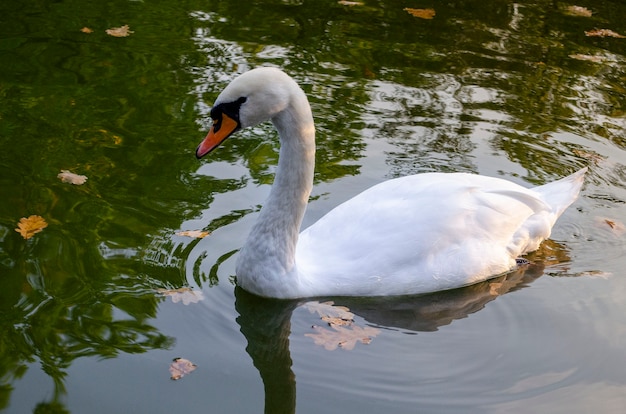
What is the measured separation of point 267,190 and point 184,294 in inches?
64.9

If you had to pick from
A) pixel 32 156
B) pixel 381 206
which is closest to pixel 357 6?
pixel 32 156

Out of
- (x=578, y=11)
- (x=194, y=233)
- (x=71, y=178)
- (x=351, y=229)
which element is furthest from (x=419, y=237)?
(x=578, y=11)

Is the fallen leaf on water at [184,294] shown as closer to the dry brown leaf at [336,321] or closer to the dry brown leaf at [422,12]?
the dry brown leaf at [336,321]

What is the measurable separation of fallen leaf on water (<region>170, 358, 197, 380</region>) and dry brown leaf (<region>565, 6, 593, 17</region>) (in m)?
8.33

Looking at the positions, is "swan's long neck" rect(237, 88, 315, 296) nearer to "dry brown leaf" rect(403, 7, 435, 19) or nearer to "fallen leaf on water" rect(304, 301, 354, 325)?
"fallen leaf on water" rect(304, 301, 354, 325)

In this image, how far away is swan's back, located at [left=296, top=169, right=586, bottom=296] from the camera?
5422mm

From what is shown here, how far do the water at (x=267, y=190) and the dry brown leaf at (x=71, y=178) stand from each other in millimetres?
84

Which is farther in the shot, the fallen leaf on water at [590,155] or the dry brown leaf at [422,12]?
the dry brown leaf at [422,12]

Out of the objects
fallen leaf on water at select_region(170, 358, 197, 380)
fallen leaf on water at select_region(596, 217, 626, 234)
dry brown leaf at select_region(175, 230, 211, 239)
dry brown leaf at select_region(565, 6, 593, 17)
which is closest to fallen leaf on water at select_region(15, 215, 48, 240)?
dry brown leaf at select_region(175, 230, 211, 239)

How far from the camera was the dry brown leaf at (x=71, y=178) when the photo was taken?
6727mm

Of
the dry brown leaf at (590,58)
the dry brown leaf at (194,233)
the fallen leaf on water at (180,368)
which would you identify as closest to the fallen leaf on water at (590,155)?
the dry brown leaf at (590,58)

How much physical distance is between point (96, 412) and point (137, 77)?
4956 millimetres

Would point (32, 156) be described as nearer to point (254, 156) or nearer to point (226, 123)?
point (254, 156)

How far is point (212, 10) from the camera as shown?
35.5 ft
